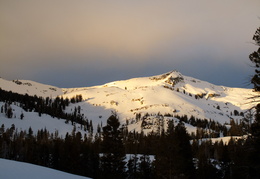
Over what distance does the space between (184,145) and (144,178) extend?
23.8 meters

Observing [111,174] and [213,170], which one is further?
[213,170]

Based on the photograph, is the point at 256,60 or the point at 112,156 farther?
the point at 112,156

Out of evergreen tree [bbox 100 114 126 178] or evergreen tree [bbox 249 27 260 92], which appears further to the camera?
evergreen tree [bbox 100 114 126 178]

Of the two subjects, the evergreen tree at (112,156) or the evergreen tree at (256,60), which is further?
the evergreen tree at (112,156)

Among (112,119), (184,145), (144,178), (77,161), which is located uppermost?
(112,119)

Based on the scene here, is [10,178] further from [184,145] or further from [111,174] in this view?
[184,145]

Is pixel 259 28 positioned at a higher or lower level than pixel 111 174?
higher

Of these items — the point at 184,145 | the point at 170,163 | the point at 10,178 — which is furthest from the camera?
the point at 184,145

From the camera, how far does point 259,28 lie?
1742 centimetres

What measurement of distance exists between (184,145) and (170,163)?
645 centimetres

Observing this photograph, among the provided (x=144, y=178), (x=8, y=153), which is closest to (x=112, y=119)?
(x=144, y=178)

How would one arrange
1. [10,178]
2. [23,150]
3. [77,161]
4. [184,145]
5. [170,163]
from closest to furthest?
[10,178] → [170,163] → [184,145] → [77,161] → [23,150]

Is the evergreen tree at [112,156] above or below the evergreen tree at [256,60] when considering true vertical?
below

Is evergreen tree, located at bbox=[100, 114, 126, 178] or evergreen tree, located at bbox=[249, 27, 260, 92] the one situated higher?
evergreen tree, located at bbox=[249, 27, 260, 92]
